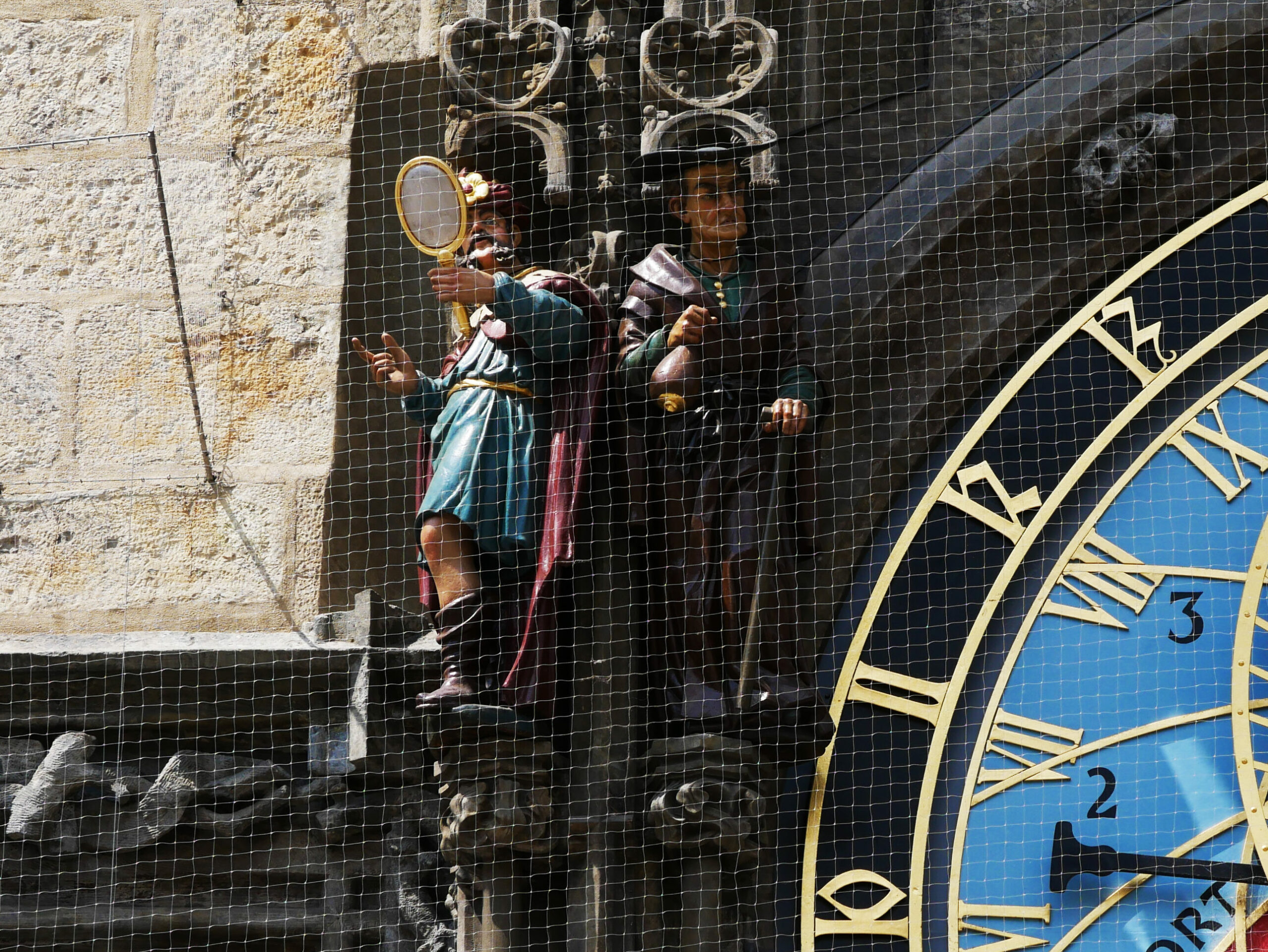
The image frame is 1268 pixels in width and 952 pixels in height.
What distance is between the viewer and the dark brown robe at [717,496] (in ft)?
13.5

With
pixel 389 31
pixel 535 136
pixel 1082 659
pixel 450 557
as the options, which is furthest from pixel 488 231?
pixel 1082 659

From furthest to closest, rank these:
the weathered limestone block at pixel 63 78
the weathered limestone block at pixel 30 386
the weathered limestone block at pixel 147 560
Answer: the weathered limestone block at pixel 63 78, the weathered limestone block at pixel 30 386, the weathered limestone block at pixel 147 560

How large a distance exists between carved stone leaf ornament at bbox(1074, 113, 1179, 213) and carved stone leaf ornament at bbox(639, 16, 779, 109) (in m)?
0.67

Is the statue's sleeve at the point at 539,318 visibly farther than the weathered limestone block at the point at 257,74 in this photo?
No

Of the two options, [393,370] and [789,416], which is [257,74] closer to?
[393,370]

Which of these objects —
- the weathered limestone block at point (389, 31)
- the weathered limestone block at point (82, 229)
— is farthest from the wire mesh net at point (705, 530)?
the weathered limestone block at point (389, 31)

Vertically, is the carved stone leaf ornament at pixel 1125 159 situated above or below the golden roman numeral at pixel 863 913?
above

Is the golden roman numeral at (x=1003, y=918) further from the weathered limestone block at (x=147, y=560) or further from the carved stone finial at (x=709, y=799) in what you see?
the weathered limestone block at (x=147, y=560)

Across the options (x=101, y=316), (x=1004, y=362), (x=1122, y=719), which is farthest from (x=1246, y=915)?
(x=101, y=316)

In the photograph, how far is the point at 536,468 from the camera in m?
4.29

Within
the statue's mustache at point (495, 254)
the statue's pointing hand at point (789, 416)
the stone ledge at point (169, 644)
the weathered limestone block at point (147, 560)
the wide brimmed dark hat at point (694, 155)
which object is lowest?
the stone ledge at point (169, 644)

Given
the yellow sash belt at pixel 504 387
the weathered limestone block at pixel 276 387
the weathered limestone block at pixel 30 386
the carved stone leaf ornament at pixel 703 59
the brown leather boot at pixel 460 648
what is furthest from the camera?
the weathered limestone block at pixel 30 386

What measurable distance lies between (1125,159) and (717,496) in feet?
3.62

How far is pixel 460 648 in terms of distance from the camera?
4168mm
